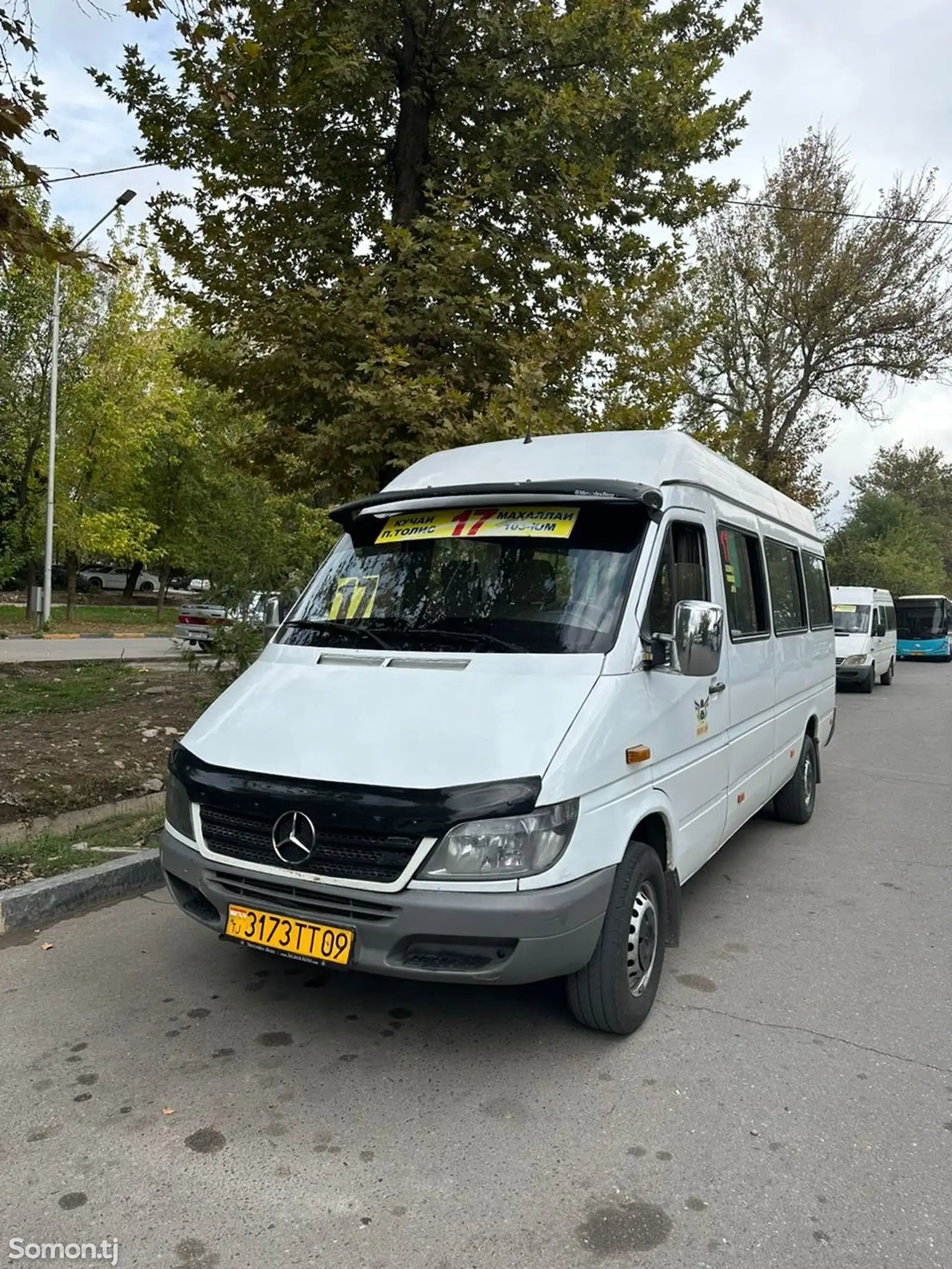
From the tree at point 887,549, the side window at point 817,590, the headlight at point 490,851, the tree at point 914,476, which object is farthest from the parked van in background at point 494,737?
the tree at point 914,476

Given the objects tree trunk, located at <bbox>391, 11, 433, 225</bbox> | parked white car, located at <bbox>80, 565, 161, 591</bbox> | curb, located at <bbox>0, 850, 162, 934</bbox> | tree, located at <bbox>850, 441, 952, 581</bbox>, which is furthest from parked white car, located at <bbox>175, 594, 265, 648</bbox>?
tree, located at <bbox>850, 441, 952, 581</bbox>

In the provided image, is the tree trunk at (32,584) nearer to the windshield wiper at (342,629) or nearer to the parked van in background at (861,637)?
the parked van in background at (861,637)

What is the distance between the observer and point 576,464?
440 centimetres

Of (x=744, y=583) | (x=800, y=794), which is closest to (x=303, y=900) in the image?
(x=744, y=583)

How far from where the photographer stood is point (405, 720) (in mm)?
3309

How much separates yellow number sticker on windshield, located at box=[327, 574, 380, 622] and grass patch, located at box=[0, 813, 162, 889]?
215 centimetres

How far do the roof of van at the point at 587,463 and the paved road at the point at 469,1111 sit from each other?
2363mm

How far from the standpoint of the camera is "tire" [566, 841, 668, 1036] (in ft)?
11.0

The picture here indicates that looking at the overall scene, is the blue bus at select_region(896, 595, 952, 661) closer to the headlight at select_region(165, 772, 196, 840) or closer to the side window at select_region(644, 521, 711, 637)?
the side window at select_region(644, 521, 711, 637)

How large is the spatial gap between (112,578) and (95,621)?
73.0 feet

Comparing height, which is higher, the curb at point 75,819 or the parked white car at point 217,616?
the parked white car at point 217,616

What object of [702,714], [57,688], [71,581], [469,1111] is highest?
[71,581]

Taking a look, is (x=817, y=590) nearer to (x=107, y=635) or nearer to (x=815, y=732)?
(x=815, y=732)

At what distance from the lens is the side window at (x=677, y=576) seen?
3.89 metres
